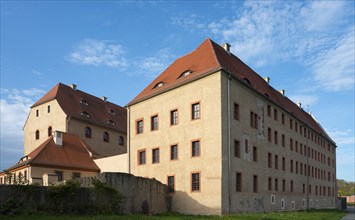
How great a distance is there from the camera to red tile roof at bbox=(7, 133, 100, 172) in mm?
38750

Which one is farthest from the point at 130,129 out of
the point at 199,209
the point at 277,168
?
the point at 277,168

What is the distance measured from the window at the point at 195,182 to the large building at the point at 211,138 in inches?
3.1

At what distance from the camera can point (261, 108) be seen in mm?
36719

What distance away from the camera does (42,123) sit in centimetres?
5291

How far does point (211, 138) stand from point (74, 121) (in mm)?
25474

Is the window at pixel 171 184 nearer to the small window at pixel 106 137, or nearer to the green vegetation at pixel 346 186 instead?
the small window at pixel 106 137

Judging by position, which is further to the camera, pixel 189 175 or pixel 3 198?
pixel 189 175

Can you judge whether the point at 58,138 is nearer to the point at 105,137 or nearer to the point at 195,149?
the point at 105,137

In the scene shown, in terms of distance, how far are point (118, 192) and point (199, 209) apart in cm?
748

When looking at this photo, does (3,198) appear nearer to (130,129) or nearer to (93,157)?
(130,129)

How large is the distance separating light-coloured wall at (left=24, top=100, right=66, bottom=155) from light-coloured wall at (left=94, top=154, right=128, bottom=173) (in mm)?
8483

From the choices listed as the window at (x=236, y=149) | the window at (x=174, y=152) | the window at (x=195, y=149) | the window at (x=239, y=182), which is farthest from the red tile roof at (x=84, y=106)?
the window at (x=239, y=182)

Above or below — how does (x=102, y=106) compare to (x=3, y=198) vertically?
above

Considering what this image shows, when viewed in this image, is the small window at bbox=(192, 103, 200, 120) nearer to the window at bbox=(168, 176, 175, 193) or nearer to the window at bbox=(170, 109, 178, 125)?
the window at bbox=(170, 109, 178, 125)
